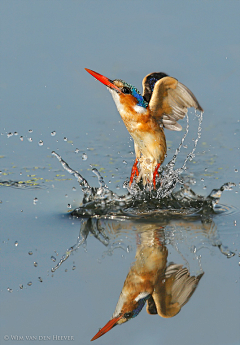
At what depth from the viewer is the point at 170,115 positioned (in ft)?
14.4

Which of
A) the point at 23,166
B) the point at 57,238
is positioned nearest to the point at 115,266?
the point at 57,238

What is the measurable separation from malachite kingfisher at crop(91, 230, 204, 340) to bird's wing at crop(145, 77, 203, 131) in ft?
4.67

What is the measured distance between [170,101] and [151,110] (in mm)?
172

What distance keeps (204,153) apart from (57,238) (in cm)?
273

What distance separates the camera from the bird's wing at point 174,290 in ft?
8.36

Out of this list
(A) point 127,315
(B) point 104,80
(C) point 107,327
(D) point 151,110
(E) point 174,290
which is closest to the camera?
(C) point 107,327

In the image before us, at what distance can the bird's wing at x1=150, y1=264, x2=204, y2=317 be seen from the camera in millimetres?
2549

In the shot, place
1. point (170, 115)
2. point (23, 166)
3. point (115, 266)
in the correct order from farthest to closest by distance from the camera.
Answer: point (23, 166) < point (170, 115) < point (115, 266)

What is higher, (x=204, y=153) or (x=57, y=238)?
(x=204, y=153)

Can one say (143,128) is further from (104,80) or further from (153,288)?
(153,288)

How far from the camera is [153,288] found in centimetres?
271

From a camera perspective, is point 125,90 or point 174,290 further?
point 125,90

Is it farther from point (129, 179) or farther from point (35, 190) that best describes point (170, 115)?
point (35, 190)

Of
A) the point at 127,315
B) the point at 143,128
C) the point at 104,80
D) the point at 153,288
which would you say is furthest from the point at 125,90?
the point at 127,315
